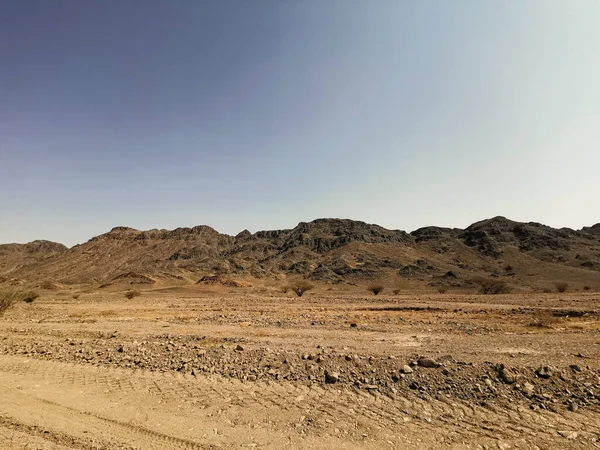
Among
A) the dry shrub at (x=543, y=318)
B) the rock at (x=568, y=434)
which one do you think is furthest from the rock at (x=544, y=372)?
the dry shrub at (x=543, y=318)

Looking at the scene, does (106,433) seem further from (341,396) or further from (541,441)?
(541,441)

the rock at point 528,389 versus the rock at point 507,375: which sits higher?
the rock at point 507,375

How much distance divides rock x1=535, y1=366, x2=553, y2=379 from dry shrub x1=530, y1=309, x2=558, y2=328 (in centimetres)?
1045

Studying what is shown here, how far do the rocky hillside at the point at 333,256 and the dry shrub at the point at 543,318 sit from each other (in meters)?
37.3

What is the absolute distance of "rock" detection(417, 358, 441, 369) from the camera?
9.70 meters

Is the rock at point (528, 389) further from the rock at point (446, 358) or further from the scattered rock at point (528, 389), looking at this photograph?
the rock at point (446, 358)

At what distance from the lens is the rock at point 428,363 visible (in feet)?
31.8

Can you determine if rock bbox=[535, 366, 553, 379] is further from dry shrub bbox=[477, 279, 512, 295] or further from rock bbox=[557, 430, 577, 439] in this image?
dry shrub bbox=[477, 279, 512, 295]

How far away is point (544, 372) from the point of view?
9.04 m

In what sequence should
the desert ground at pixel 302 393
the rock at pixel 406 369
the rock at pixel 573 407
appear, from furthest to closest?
the rock at pixel 406 369 < the rock at pixel 573 407 < the desert ground at pixel 302 393

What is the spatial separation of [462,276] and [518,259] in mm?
32234

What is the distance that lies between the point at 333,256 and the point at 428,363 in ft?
292

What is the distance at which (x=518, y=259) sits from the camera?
89375 millimetres

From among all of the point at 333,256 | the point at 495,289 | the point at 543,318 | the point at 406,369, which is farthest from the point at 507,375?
the point at 333,256
